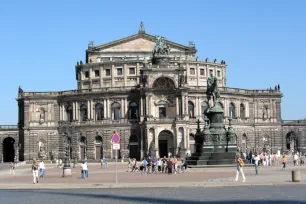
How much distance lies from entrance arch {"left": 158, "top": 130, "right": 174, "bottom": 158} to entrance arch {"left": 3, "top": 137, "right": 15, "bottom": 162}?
4032cm

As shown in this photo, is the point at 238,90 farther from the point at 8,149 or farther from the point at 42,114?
the point at 8,149

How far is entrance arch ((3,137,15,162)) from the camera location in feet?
407

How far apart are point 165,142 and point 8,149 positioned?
45.6m

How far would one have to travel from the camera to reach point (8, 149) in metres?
128

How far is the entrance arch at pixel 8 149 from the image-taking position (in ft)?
407

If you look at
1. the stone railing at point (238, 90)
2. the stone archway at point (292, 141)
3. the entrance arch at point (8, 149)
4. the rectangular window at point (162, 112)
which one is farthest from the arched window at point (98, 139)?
the stone archway at point (292, 141)

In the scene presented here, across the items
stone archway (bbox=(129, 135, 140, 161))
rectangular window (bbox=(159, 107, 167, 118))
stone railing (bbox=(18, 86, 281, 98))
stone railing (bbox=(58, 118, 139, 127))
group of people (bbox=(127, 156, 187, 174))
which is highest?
stone railing (bbox=(18, 86, 281, 98))

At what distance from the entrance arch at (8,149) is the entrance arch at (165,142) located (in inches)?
1588

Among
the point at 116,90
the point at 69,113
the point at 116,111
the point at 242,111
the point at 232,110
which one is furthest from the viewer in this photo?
the point at 242,111

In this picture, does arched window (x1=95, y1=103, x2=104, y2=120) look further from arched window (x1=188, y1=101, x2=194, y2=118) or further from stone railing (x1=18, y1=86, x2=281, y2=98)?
arched window (x1=188, y1=101, x2=194, y2=118)

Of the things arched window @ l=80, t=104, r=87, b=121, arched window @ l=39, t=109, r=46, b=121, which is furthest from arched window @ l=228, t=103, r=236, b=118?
arched window @ l=39, t=109, r=46, b=121

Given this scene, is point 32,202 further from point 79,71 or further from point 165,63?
point 79,71

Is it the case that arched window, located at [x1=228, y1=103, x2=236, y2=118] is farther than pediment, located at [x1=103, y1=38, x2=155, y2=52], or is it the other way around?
pediment, located at [x1=103, y1=38, x2=155, y2=52]

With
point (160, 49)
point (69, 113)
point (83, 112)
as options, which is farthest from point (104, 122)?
point (160, 49)
